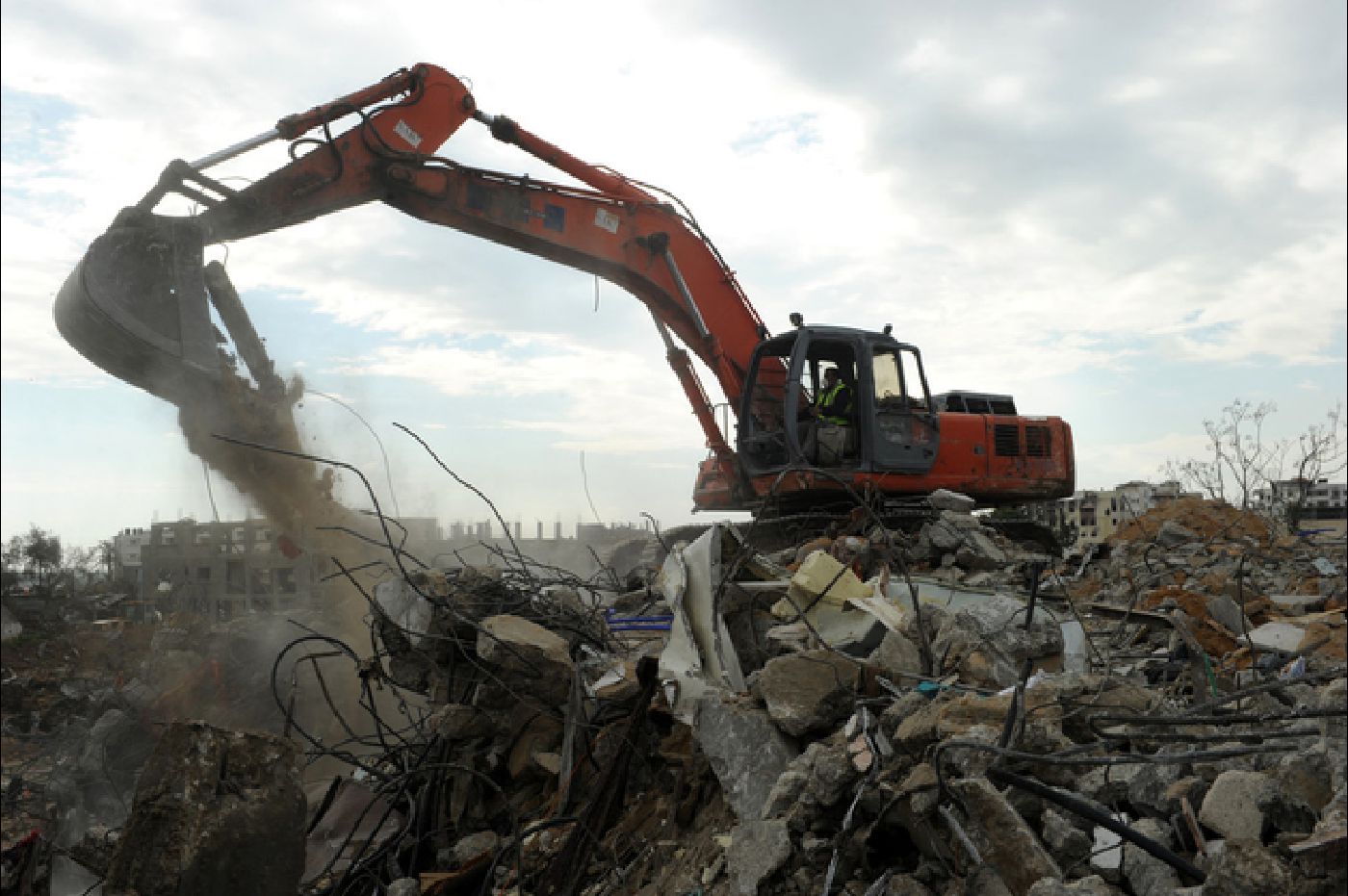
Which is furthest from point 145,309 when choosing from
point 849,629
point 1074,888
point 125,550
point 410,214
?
point 125,550

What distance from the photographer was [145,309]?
7.27 m

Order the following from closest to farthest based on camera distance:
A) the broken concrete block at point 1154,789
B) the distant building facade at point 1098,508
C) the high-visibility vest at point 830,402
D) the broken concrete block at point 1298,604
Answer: the broken concrete block at point 1154,789, the broken concrete block at point 1298,604, the high-visibility vest at point 830,402, the distant building facade at point 1098,508

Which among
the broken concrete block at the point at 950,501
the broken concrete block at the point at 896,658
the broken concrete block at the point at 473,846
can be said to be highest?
the broken concrete block at the point at 950,501

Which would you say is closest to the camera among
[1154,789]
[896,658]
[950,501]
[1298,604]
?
[1154,789]

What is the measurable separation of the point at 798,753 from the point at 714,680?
720 mm

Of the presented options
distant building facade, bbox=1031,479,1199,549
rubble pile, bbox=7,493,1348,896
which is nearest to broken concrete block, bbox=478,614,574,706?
rubble pile, bbox=7,493,1348,896

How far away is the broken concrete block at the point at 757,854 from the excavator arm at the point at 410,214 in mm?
5840

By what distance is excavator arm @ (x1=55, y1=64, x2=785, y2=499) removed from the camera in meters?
7.27

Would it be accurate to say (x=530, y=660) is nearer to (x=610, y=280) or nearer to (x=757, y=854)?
(x=757, y=854)

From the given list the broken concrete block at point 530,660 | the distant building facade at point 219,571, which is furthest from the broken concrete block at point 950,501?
the distant building facade at point 219,571

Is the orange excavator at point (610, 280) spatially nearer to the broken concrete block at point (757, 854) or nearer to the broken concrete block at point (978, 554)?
the broken concrete block at point (978, 554)

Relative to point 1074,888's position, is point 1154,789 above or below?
above

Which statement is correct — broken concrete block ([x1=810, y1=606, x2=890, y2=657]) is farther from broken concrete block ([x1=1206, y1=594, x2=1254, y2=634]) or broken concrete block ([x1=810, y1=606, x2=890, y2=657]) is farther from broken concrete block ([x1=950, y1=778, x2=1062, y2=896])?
broken concrete block ([x1=1206, y1=594, x2=1254, y2=634])

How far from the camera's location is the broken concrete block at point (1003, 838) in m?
2.55
